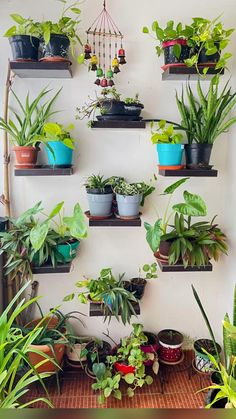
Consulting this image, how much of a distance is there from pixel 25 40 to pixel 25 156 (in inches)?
23.1

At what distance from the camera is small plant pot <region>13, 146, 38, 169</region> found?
162 centimetres

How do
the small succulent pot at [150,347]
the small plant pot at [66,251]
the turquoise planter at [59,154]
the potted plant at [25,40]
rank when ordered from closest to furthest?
the potted plant at [25,40] < the turquoise planter at [59,154] < the small plant pot at [66,251] < the small succulent pot at [150,347]

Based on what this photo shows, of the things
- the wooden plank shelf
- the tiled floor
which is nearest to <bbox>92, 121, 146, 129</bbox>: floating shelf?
the wooden plank shelf

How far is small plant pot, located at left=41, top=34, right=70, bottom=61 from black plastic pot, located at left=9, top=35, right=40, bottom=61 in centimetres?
5

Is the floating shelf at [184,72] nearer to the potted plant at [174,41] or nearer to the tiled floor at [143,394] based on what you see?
the potted plant at [174,41]

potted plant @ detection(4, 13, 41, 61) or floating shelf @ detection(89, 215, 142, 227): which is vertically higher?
potted plant @ detection(4, 13, 41, 61)

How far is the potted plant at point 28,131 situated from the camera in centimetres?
162

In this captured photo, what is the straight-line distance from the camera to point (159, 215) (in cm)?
188

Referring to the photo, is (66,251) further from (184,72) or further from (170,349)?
(184,72)

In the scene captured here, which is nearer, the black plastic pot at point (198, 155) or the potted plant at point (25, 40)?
the potted plant at point (25, 40)

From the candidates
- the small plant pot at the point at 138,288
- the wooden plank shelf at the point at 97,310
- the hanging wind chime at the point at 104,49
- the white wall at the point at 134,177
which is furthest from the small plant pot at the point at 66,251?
the hanging wind chime at the point at 104,49

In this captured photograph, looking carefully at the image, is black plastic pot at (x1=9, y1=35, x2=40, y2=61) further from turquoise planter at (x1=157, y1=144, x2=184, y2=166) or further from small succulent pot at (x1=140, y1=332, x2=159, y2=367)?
small succulent pot at (x1=140, y1=332, x2=159, y2=367)

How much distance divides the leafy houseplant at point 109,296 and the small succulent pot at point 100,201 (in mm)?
382

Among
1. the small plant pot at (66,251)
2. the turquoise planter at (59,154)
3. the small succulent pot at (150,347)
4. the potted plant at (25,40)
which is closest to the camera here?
the potted plant at (25,40)
